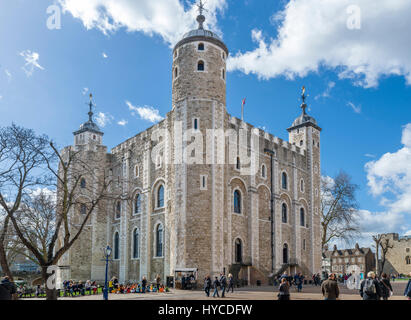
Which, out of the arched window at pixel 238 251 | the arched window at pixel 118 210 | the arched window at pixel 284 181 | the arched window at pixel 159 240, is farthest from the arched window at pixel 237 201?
the arched window at pixel 118 210

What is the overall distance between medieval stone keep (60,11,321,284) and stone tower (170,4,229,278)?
0.07 metres

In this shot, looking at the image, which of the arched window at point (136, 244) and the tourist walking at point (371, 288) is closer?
the tourist walking at point (371, 288)

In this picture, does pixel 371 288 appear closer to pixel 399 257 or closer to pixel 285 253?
pixel 285 253

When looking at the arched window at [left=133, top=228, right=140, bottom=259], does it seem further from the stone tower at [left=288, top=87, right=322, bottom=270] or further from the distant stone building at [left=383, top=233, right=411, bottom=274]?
the distant stone building at [left=383, top=233, right=411, bottom=274]

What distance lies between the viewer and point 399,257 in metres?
76.3

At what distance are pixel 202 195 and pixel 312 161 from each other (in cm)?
1841

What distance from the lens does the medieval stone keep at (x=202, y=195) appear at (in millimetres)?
28703

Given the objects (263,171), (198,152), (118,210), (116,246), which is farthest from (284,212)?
(116,246)

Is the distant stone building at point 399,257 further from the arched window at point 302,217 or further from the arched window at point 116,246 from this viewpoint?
the arched window at point 116,246

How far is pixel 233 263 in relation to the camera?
30781mm

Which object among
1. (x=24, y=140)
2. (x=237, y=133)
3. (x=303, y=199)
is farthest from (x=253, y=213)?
(x=24, y=140)

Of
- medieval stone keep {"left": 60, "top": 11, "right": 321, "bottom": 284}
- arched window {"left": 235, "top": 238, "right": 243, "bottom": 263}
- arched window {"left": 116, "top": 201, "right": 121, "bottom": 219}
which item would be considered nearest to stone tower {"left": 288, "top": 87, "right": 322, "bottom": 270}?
medieval stone keep {"left": 60, "top": 11, "right": 321, "bottom": 284}

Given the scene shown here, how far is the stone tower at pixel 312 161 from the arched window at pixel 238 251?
1124 cm
